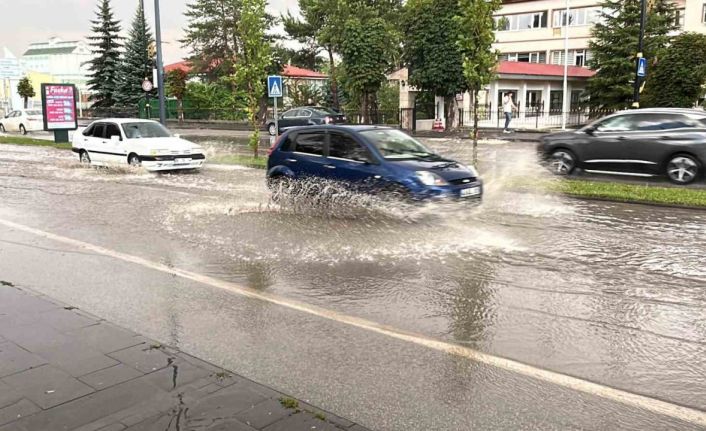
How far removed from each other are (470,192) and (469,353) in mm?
5339

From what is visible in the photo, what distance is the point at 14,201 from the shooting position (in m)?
13.0

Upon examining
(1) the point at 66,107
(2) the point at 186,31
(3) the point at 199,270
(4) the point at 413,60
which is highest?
(2) the point at 186,31

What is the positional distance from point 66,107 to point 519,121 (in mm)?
27044

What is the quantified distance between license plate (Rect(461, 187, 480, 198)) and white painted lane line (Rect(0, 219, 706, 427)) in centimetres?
437

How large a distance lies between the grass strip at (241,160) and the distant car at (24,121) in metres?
24.6

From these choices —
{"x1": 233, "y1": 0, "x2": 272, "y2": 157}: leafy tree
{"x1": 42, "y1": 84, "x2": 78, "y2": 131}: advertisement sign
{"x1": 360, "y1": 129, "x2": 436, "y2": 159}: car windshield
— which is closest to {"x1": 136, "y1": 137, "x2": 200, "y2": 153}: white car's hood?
{"x1": 233, "y1": 0, "x2": 272, "y2": 157}: leafy tree

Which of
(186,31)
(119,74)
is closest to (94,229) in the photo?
(186,31)

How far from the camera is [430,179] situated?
9.57 metres

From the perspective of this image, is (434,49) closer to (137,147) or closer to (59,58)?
(137,147)

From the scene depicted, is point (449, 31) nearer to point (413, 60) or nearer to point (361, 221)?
point (413, 60)

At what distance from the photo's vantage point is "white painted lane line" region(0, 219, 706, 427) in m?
3.94

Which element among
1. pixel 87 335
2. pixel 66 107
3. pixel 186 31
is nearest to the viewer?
pixel 87 335

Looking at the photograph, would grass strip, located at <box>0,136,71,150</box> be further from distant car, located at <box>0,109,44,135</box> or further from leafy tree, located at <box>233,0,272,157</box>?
distant car, located at <box>0,109,44,135</box>

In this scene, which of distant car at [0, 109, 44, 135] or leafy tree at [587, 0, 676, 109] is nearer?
leafy tree at [587, 0, 676, 109]
